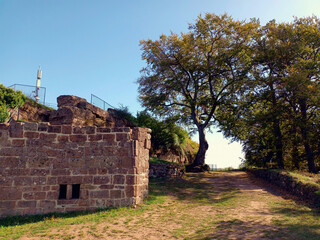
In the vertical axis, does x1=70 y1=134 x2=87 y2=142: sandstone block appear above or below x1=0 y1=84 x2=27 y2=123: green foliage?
below

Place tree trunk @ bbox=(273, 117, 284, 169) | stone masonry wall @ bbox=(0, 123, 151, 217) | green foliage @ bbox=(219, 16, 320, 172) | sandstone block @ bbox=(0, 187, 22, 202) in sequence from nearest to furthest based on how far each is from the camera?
sandstone block @ bbox=(0, 187, 22, 202)
stone masonry wall @ bbox=(0, 123, 151, 217)
green foliage @ bbox=(219, 16, 320, 172)
tree trunk @ bbox=(273, 117, 284, 169)

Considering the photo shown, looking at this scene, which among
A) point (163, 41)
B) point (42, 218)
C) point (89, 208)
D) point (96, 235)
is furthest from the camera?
point (163, 41)

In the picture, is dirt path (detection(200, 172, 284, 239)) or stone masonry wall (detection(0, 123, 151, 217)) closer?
dirt path (detection(200, 172, 284, 239))

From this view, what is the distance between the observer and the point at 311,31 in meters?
17.5

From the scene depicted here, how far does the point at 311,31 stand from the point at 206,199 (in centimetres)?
1413

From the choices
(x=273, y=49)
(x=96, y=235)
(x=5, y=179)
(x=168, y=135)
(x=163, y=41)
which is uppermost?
(x=163, y=41)

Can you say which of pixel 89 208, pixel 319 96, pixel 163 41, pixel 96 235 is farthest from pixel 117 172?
pixel 163 41

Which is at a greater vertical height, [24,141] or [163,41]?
[163,41]

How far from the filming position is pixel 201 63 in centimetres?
2242

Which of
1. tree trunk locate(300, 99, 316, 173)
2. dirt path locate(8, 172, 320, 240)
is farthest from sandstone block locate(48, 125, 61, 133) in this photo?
tree trunk locate(300, 99, 316, 173)

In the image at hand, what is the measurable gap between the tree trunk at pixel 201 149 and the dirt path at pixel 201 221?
11.1m

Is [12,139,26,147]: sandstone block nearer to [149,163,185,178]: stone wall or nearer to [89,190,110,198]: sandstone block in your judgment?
[89,190,110,198]: sandstone block

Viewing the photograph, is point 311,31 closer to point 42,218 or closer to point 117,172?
point 117,172

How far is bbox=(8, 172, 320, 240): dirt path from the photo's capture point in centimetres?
681
